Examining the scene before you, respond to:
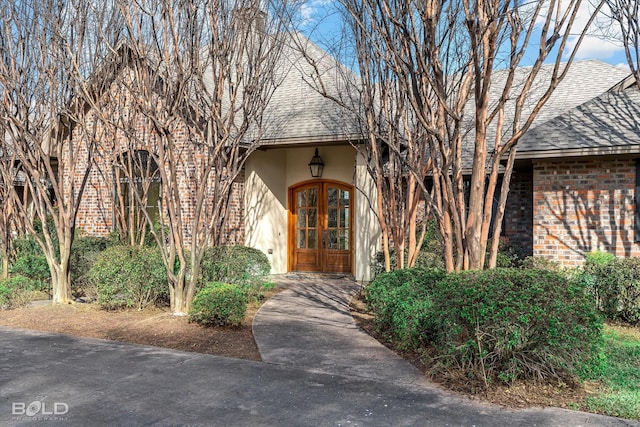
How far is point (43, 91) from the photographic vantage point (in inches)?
351

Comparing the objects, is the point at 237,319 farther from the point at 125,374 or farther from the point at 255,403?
the point at 255,403

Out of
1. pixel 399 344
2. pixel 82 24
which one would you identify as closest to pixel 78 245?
pixel 82 24

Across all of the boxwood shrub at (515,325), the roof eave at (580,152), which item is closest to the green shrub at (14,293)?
the boxwood shrub at (515,325)

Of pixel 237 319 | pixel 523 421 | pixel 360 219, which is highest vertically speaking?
pixel 360 219

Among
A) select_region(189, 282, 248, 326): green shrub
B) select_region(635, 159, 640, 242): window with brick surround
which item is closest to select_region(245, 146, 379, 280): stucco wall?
select_region(189, 282, 248, 326): green shrub

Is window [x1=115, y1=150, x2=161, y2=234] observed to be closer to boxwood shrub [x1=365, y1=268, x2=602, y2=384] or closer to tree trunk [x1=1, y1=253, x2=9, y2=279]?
tree trunk [x1=1, y1=253, x2=9, y2=279]

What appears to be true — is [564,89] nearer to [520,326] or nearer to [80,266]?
[520,326]

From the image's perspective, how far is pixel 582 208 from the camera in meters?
9.66

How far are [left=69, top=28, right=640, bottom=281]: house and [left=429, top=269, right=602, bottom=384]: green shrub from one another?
4289 mm

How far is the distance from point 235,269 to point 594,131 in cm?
707

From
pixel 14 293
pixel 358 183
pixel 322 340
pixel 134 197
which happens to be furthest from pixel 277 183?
pixel 322 340

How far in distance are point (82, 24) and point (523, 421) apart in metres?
8.30

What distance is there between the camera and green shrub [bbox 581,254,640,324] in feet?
23.2

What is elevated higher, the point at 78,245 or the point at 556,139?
the point at 556,139
